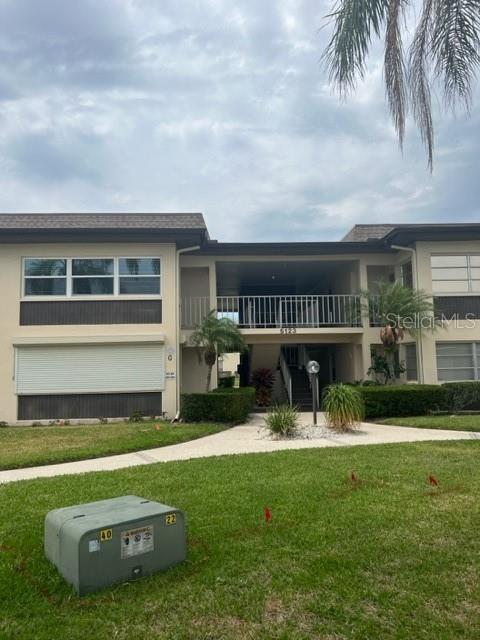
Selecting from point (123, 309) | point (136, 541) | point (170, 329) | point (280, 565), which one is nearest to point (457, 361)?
point (170, 329)

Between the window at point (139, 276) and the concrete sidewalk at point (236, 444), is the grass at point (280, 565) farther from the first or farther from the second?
the window at point (139, 276)

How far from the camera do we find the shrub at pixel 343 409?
11.6 m

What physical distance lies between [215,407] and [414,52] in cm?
1008

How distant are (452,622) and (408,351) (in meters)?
14.8

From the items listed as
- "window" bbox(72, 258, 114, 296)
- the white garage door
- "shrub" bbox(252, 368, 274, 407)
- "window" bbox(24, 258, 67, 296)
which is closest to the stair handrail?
"shrub" bbox(252, 368, 274, 407)

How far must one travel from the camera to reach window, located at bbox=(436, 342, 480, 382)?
627 inches

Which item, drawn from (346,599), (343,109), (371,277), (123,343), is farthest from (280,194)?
(346,599)

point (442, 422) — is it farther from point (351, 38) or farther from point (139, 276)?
point (139, 276)

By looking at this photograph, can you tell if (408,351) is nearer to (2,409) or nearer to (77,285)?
(77,285)

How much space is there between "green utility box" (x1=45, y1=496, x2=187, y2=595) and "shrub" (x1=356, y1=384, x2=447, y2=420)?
34.3 ft

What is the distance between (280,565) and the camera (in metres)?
3.92

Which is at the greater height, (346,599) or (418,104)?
(418,104)

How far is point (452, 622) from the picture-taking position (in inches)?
121

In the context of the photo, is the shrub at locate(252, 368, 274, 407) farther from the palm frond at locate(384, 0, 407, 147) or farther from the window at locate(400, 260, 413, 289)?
the palm frond at locate(384, 0, 407, 147)
